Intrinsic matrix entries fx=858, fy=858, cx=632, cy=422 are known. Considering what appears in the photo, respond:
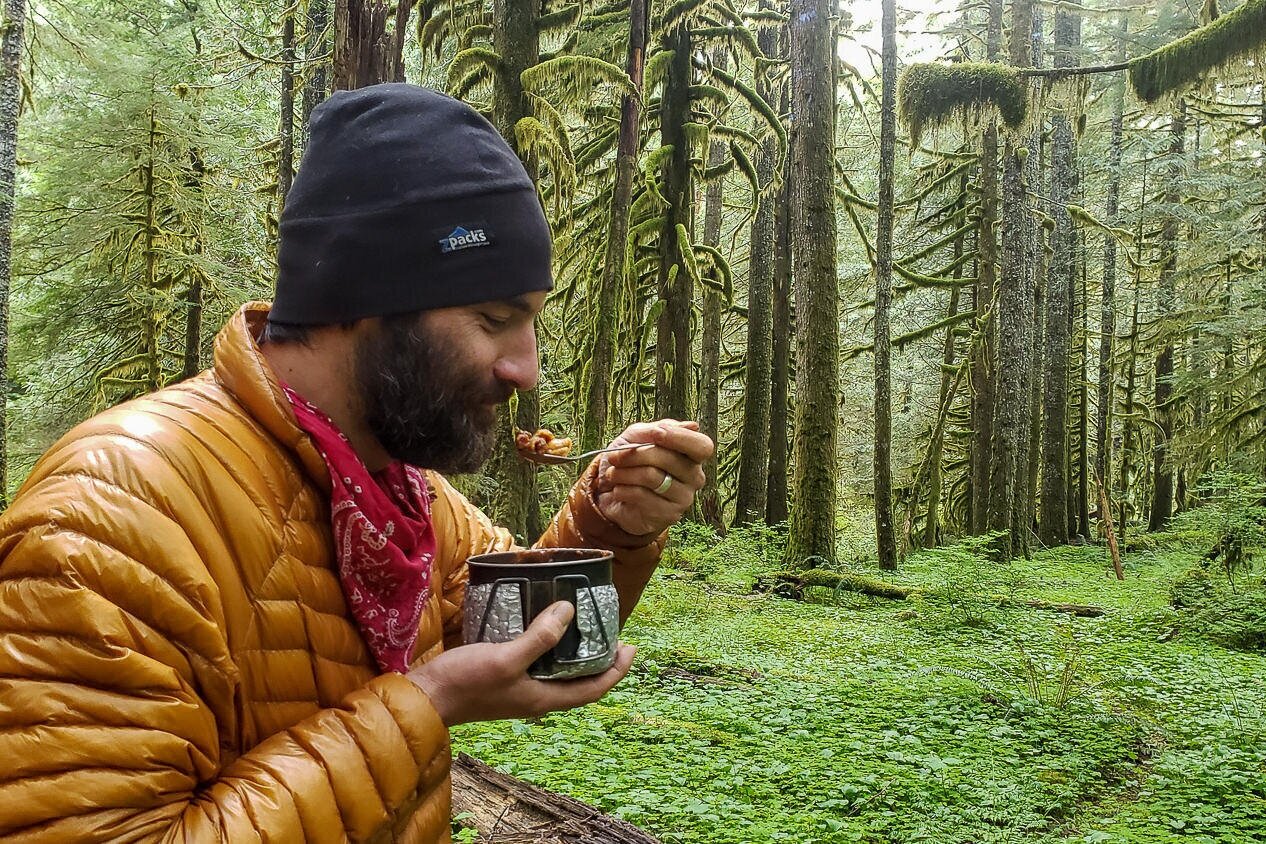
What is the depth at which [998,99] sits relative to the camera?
12.4 meters

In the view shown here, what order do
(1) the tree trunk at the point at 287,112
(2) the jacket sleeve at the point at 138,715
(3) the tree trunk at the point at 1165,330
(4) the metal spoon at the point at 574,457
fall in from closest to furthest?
(2) the jacket sleeve at the point at 138,715 < (4) the metal spoon at the point at 574,457 < (1) the tree trunk at the point at 287,112 < (3) the tree trunk at the point at 1165,330

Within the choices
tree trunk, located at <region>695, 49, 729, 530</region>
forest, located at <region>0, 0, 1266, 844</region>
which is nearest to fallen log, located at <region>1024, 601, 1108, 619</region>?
forest, located at <region>0, 0, 1266, 844</region>

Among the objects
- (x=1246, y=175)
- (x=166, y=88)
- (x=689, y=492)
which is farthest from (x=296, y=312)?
(x=1246, y=175)

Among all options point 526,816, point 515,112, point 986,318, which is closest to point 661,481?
point 526,816

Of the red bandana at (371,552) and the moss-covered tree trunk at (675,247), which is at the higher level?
the moss-covered tree trunk at (675,247)

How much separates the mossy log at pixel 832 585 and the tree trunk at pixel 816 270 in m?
0.47

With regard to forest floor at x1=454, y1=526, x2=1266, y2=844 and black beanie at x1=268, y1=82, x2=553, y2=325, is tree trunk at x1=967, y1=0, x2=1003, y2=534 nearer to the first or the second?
forest floor at x1=454, y1=526, x2=1266, y2=844

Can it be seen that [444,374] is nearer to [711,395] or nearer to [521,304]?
[521,304]

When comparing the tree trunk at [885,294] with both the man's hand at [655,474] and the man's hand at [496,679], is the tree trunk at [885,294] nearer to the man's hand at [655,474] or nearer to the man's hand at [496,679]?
the man's hand at [655,474]

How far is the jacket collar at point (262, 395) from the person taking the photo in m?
1.38

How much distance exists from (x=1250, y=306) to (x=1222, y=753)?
9799 mm

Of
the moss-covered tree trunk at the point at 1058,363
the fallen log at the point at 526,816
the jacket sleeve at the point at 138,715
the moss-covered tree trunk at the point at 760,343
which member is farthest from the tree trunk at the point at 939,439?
the jacket sleeve at the point at 138,715

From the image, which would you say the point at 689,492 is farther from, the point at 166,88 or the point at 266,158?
the point at 266,158

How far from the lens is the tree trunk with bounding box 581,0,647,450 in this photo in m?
9.18
